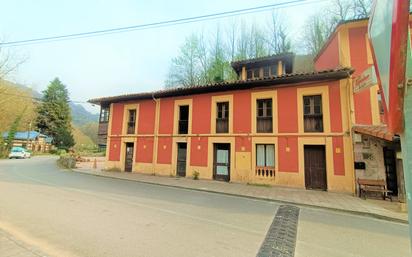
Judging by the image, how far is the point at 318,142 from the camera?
1175 cm

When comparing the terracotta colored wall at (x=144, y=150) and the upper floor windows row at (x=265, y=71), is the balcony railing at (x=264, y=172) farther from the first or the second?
the terracotta colored wall at (x=144, y=150)

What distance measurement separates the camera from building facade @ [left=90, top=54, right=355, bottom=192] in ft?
38.0

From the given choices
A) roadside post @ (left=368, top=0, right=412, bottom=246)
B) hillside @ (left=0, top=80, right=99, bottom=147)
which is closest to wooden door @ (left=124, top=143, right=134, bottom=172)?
roadside post @ (left=368, top=0, right=412, bottom=246)

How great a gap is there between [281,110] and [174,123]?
7584mm

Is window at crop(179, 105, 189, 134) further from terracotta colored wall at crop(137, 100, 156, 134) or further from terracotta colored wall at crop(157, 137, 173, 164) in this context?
terracotta colored wall at crop(137, 100, 156, 134)

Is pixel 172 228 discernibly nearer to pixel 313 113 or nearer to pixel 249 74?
pixel 313 113

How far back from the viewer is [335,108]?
11602 mm

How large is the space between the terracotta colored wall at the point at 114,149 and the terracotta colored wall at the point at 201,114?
287 inches

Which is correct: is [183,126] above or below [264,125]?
above

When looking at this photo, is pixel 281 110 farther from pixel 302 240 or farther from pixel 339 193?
pixel 302 240

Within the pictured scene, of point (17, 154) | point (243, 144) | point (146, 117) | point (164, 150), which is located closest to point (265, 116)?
point (243, 144)

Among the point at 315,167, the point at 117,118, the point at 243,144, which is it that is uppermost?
the point at 117,118

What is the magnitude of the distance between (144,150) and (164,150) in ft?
6.42

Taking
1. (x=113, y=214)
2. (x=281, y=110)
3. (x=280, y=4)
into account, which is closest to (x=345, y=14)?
(x=281, y=110)
